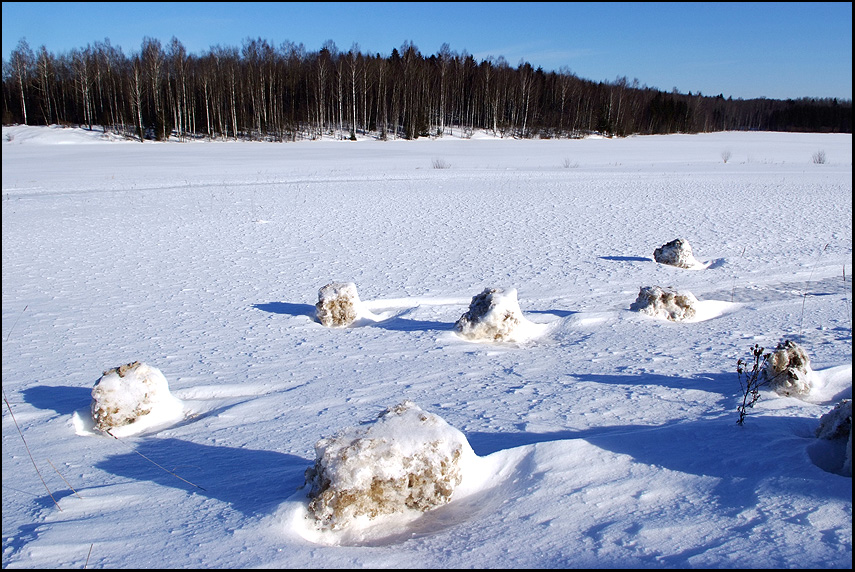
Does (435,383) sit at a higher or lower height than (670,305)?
lower

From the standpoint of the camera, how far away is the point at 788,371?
150 inches

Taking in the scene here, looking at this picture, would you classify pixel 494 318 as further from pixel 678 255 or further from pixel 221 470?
pixel 678 255

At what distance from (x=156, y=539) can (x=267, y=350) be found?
3.07 metres

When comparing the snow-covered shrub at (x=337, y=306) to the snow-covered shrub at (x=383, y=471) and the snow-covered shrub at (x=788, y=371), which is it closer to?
the snow-covered shrub at (x=383, y=471)

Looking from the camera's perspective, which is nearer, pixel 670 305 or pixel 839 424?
pixel 839 424

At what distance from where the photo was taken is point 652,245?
→ 1008 centimetres

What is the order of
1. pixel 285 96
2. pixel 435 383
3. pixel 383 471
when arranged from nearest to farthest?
1. pixel 383 471
2. pixel 435 383
3. pixel 285 96

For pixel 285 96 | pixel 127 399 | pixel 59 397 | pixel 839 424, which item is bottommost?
pixel 59 397

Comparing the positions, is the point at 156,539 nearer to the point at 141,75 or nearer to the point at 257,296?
the point at 257,296

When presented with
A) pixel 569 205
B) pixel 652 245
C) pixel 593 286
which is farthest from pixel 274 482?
pixel 569 205

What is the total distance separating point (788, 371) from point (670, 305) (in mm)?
2056

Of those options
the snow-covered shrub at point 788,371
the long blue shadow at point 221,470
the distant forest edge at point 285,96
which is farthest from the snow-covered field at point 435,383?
the distant forest edge at point 285,96

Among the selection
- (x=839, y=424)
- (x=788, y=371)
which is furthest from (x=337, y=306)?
(x=839, y=424)

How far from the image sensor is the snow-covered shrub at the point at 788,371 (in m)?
3.80
